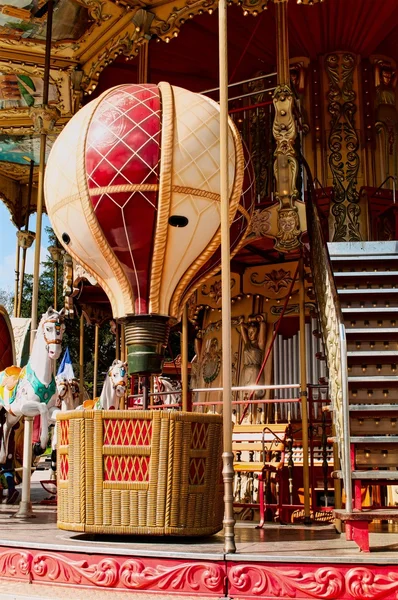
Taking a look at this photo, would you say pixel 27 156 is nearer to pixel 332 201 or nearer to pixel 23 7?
pixel 23 7

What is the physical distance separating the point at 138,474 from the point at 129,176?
344cm

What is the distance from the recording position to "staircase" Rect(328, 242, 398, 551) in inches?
254

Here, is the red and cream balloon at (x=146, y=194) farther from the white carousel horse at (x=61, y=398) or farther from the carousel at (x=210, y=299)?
the white carousel horse at (x=61, y=398)

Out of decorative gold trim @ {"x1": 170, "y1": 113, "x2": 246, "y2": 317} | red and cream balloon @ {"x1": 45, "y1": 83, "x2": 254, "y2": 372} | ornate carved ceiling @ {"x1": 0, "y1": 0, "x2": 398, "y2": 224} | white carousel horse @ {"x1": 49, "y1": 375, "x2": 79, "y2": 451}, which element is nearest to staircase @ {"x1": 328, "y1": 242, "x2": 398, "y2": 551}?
decorative gold trim @ {"x1": 170, "y1": 113, "x2": 246, "y2": 317}

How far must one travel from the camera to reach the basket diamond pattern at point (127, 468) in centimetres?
671

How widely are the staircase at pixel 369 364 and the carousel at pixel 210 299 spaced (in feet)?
0.08

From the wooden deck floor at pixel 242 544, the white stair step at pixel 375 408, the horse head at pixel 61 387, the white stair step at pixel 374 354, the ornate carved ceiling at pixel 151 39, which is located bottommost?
the wooden deck floor at pixel 242 544

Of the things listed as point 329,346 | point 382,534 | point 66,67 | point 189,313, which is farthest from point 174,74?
point 382,534

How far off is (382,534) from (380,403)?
4.00 ft

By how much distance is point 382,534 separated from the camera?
741 centimetres

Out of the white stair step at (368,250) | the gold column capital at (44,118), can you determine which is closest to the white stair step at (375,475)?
the white stair step at (368,250)

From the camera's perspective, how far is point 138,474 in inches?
264

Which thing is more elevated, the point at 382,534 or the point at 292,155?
the point at 292,155

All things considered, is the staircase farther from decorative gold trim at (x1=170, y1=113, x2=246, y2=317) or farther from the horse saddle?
the horse saddle
